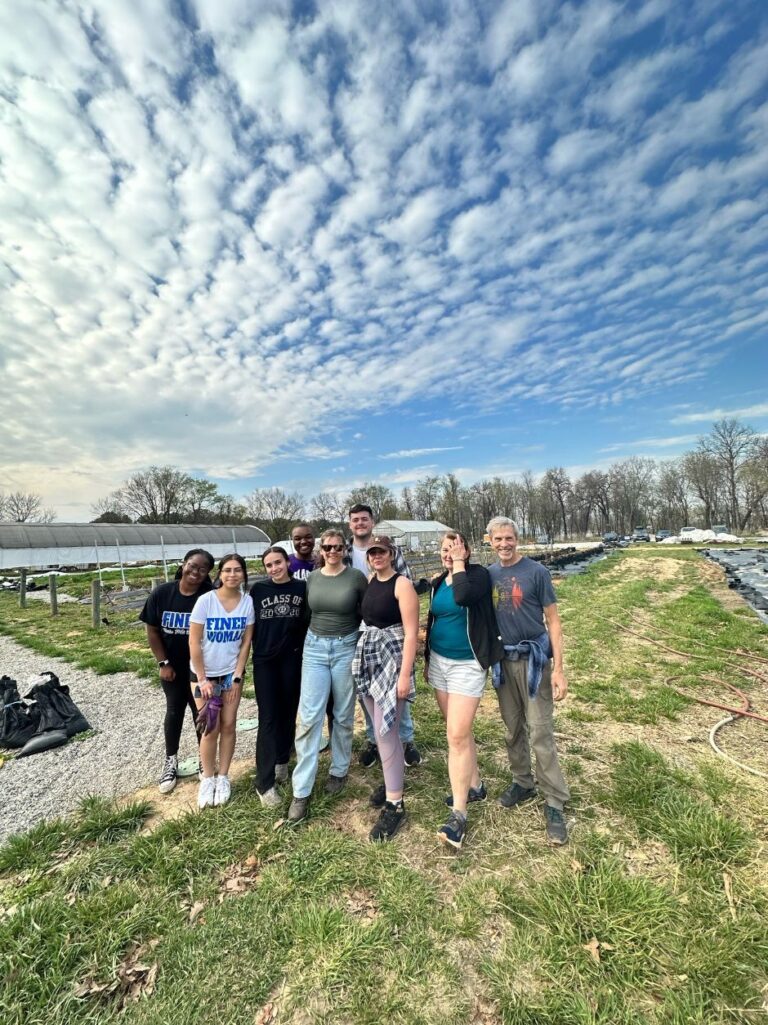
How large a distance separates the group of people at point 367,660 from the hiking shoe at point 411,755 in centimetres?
62

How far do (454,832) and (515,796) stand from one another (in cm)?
72

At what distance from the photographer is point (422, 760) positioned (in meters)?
3.94

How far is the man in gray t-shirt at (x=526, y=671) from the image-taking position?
2830 mm

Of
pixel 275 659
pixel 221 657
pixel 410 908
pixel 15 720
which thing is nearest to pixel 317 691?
pixel 275 659

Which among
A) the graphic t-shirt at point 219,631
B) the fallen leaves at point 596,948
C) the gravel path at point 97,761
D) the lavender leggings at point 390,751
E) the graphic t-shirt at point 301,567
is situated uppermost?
the graphic t-shirt at point 301,567

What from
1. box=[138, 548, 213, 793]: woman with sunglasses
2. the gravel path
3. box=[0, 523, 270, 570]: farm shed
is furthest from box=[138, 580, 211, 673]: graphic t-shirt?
box=[0, 523, 270, 570]: farm shed

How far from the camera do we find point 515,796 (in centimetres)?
319

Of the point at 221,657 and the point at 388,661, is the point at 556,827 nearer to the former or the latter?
the point at 388,661

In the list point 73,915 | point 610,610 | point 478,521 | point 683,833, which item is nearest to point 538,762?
point 683,833

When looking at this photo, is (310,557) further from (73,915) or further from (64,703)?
(64,703)

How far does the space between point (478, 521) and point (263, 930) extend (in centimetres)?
7037

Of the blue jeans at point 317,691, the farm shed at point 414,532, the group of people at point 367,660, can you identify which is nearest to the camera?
the group of people at point 367,660

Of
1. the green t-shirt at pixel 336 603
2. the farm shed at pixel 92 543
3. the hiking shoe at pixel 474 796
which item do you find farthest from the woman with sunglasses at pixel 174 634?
the farm shed at pixel 92 543

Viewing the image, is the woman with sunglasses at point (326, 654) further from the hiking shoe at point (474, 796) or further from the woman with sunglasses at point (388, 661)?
the hiking shoe at point (474, 796)
